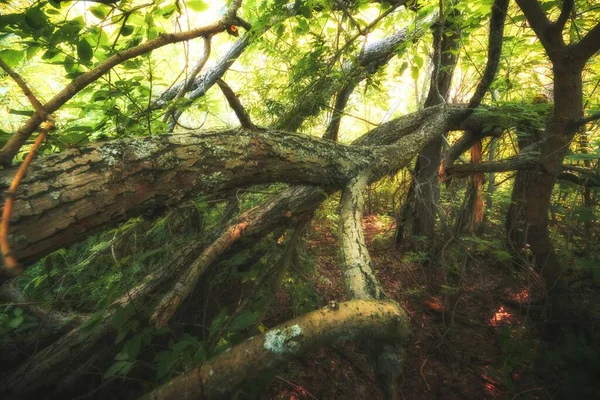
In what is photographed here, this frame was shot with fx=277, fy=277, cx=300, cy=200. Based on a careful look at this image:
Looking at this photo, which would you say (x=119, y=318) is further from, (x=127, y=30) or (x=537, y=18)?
(x=537, y=18)

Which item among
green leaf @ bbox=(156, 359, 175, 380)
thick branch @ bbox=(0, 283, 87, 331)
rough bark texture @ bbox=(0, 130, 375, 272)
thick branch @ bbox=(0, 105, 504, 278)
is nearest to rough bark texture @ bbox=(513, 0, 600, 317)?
thick branch @ bbox=(0, 105, 504, 278)

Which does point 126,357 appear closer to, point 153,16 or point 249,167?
point 249,167

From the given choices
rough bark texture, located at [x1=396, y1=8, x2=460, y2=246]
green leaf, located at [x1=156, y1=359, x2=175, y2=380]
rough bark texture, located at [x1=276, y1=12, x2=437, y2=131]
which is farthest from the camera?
rough bark texture, located at [x1=396, y1=8, x2=460, y2=246]

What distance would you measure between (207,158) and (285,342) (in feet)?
3.38

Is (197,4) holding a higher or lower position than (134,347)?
higher

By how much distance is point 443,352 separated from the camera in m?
3.17

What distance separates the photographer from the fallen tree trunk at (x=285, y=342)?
3.00 ft

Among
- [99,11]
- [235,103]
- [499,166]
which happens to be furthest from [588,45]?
[99,11]

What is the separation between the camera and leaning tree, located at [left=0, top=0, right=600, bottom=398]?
40.9 inches

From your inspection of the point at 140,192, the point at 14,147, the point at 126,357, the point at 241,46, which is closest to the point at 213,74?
the point at 241,46

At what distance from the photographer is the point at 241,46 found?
3309mm

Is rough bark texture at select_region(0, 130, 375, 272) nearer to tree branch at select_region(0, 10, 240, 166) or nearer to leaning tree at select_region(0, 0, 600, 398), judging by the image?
leaning tree at select_region(0, 0, 600, 398)

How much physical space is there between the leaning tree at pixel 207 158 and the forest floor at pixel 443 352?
0.98 m

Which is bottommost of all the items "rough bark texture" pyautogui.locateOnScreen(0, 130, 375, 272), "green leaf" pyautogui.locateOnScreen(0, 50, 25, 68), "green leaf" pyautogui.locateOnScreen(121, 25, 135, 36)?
"rough bark texture" pyautogui.locateOnScreen(0, 130, 375, 272)
